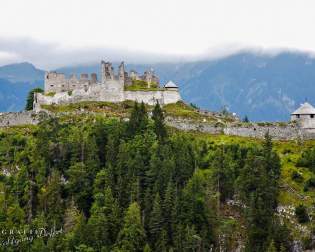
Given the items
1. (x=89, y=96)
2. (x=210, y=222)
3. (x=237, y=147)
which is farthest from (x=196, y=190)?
(x=89, y=96)

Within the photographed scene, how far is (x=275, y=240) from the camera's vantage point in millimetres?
100625

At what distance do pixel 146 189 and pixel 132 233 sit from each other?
12.2 m

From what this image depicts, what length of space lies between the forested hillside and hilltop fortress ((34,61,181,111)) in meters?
15.8

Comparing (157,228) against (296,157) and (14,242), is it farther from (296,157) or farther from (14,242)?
(296,157)

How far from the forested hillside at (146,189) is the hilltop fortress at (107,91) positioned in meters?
15.8

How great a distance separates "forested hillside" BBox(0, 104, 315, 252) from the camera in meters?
106

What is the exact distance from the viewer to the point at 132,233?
4168 inches

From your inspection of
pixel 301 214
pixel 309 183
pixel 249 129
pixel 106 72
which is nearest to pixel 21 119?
pixel 106 72

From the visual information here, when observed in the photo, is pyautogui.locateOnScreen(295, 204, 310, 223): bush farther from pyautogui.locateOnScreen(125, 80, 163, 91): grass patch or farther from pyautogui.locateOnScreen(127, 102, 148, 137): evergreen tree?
pyautogui.locateOnScreen(125, 80, 163, 91): grass patch

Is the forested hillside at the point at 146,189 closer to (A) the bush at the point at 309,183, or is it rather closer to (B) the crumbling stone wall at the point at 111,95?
(A) the bush at the point at 309,183

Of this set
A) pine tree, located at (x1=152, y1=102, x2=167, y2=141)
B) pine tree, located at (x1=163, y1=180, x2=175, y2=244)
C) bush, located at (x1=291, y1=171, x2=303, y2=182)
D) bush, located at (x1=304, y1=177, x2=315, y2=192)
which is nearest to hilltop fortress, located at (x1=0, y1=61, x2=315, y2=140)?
pine tree, located at (x1=152, y1=102, x2=167, y2=141)

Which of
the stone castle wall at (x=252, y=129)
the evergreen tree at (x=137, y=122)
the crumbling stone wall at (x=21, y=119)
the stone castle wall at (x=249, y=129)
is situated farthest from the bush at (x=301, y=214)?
the crumbling stone wall at (x=21, y=119)

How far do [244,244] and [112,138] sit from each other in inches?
1264

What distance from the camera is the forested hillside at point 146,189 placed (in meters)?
106
